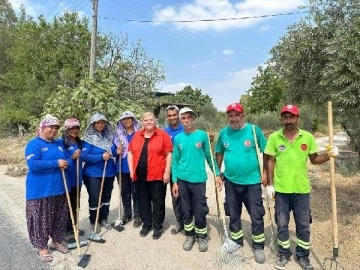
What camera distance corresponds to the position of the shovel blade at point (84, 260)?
12.6 ft

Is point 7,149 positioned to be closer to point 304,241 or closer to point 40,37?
point 40,37

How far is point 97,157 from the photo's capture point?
454 cm

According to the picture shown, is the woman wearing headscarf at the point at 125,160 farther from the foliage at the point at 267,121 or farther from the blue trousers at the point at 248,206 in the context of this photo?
the foliage at the point at 267,121

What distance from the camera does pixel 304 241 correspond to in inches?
143

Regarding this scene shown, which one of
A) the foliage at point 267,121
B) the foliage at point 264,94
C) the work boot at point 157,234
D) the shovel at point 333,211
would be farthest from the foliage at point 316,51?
the foliage at point 264,94

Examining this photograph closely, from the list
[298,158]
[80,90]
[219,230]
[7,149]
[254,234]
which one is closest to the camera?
[298,158]

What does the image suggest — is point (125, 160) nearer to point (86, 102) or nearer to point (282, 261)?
point (282, 261)

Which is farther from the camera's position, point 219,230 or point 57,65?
point 57,65

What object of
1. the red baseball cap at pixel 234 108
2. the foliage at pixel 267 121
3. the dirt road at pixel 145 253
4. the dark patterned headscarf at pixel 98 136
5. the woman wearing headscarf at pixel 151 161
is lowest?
the dirt road at pixel 145 253

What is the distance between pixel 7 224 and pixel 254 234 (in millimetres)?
4088

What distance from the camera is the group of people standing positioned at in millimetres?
3621

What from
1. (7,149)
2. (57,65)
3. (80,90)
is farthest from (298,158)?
(57,65)

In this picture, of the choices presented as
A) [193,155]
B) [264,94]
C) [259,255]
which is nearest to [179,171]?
[193,155]

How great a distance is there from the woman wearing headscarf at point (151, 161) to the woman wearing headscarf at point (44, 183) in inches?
36.4
